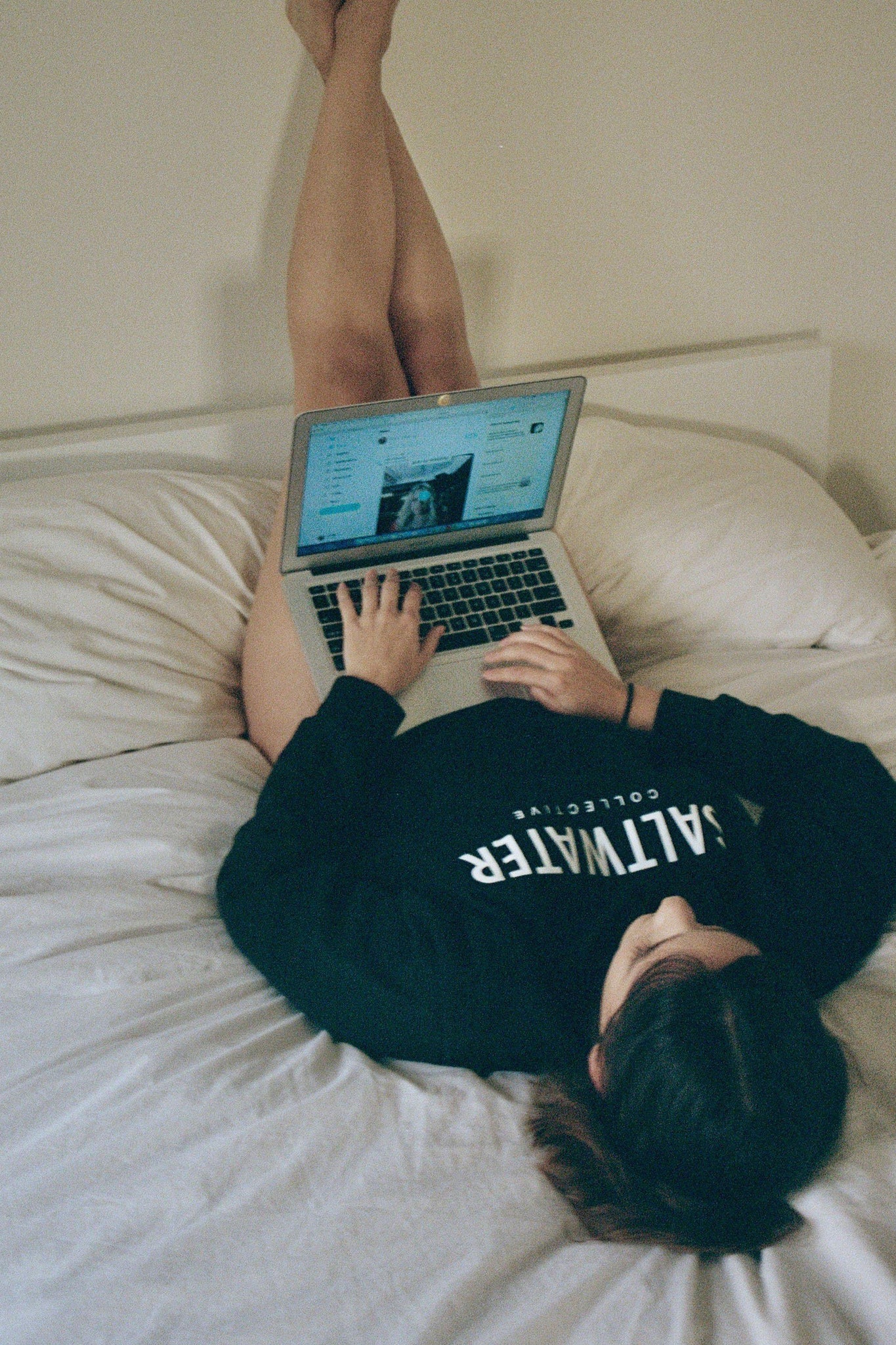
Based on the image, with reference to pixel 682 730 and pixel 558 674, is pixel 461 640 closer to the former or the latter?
pixel 558 674

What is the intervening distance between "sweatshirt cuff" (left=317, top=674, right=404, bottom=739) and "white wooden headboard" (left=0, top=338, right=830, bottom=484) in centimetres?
60

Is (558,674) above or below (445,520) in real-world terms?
below

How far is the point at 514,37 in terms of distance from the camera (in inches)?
67.4

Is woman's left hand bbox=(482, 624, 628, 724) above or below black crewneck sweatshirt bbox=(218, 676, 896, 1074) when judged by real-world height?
above

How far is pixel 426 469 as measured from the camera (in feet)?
4.28

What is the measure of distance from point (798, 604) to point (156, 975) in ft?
3.14

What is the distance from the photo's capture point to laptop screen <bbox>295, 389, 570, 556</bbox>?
1.24m

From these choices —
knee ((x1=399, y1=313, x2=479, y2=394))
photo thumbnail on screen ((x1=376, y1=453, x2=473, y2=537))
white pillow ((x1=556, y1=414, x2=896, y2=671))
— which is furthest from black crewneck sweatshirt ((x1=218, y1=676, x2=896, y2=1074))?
knee ((x1=399, y1=313, x2=479, y2=394))

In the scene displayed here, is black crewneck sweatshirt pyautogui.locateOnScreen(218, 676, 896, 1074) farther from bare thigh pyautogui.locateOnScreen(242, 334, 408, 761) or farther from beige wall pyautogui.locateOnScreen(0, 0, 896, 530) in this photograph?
beige wall pyautogui.locateOnScreen(0, 0, 896, 530)

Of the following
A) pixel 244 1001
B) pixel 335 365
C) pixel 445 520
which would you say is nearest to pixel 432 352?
pixel 335 365

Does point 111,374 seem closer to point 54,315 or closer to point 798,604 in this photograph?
point 54,315

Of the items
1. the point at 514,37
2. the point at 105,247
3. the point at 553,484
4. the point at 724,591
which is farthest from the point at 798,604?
the point at 105,247

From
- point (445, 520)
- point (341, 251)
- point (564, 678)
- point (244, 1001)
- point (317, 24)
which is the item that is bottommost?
point (244, 1001)

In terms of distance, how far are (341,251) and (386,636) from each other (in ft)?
1.67
